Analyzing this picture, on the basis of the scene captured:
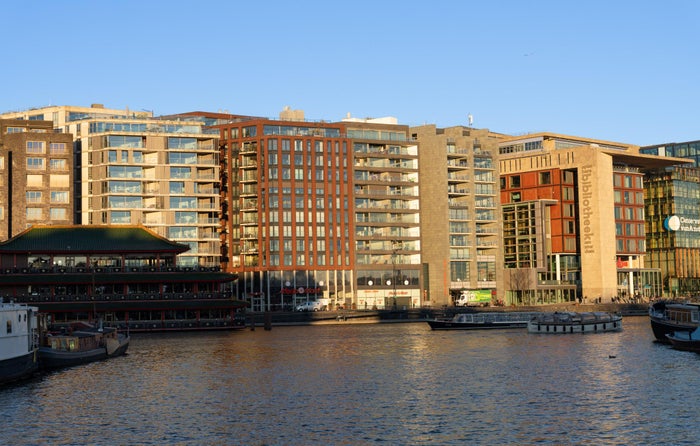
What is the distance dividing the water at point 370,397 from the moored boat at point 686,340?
3078 millimetres

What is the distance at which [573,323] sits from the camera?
165 meters

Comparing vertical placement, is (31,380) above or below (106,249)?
below

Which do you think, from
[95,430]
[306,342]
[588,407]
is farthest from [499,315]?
[95,430]

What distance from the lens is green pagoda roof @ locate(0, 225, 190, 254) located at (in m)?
178

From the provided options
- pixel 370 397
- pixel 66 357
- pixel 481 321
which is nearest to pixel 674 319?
pixel 481 321

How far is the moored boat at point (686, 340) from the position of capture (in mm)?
117688

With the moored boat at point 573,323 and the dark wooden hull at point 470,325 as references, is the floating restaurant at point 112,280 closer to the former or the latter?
the dark wooden hull at point 470,325

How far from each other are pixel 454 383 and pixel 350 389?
946cm

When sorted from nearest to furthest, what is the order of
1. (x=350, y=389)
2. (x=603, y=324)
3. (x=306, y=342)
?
1. (x=350, y=389)
2. (x=306, y=342)
3. (x=603, y=324)

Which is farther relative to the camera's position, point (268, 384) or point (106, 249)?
point (106, 249)

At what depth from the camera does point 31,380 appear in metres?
97.8

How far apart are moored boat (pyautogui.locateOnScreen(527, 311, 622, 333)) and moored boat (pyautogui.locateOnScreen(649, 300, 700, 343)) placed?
25112 millimetres

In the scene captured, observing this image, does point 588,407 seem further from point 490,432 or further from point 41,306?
point 41,306

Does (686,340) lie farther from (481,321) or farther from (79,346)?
(79,346)
